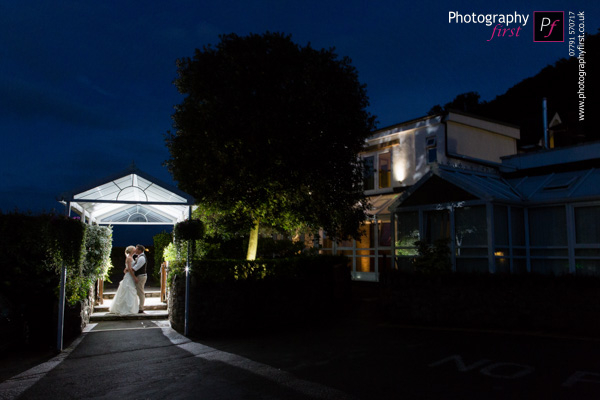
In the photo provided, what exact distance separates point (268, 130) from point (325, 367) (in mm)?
6740

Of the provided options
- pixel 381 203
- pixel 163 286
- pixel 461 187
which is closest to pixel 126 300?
pixel 163 286

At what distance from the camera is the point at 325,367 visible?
23.7 feet

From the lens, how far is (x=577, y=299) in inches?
376

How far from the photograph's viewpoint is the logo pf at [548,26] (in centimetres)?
1641

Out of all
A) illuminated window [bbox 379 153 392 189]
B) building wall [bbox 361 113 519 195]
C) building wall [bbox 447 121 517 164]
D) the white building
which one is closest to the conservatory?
the white building

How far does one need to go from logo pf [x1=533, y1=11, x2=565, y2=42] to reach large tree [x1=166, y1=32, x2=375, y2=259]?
8.12 metres

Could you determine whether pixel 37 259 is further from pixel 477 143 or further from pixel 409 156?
pixel 477 143

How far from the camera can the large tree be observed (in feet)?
40.1

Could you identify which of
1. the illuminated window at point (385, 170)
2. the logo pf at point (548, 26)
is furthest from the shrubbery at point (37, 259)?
the logo pf at point (548, 26)

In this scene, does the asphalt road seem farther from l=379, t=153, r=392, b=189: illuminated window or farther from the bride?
l=379, t=153, r=392, b=189: illuminated window

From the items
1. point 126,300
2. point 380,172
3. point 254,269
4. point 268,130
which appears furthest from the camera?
point 380,172

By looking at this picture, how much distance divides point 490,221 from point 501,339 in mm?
5162

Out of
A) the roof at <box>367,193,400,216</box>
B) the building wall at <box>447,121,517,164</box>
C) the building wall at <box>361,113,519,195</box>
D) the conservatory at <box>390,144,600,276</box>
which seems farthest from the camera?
the building wall at <box>447,121,517,164</box>

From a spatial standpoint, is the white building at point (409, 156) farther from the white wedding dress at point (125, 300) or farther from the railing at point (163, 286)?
the white wedding dress at point (125, 300)
